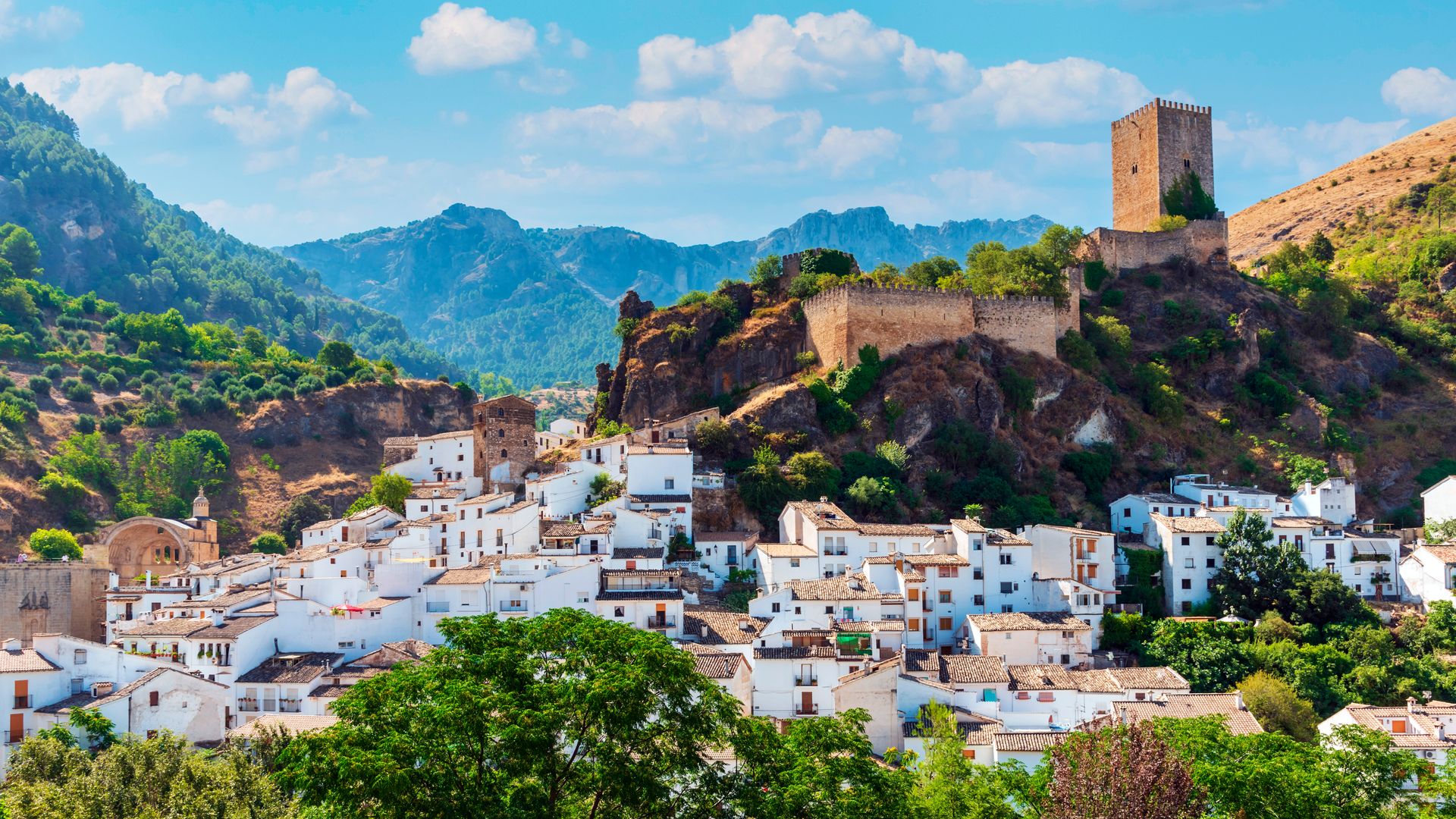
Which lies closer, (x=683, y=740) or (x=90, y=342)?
(x=683, y=740)

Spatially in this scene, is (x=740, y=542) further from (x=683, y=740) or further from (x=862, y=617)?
(x=683, y=740)

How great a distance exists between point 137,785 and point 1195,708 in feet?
83.9

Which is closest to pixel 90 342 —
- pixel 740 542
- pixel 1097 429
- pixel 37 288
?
pixel 37 288

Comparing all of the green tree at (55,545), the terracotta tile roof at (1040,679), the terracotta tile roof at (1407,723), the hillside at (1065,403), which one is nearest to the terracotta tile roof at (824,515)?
the hillside at (1065,403)

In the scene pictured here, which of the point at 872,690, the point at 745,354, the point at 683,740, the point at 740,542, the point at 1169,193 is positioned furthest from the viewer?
the point at 1169,193

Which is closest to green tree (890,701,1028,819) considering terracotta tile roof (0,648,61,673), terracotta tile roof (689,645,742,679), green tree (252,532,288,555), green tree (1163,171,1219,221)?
terracotta tile roof (689,645,742,679)

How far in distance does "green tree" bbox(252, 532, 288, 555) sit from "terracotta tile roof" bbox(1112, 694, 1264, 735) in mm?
38474

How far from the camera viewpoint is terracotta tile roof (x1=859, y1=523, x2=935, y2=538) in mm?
46000

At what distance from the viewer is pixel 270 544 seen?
202 ft

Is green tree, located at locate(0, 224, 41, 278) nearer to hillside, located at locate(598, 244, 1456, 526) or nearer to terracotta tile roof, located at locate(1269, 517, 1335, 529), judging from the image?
hillside, located at locate(598, 244, 1456, 526)

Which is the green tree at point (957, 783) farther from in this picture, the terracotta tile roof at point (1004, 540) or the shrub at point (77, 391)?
the shrub at point (77, 391)

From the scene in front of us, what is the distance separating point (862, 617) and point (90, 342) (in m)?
64.6

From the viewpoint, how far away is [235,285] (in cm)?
14112

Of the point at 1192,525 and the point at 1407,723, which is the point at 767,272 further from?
the point at 1407,723
